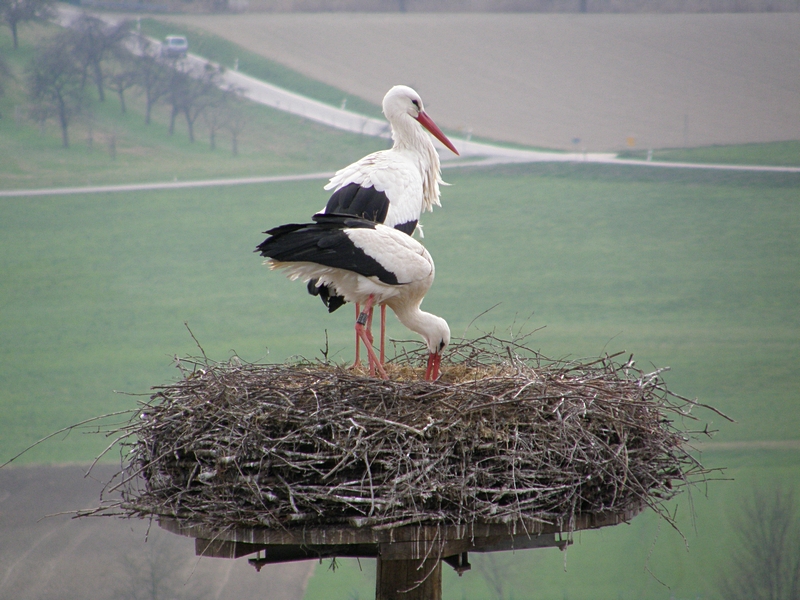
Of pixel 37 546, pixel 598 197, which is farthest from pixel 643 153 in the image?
pixel 37 546

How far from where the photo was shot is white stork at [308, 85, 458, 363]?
327 cm

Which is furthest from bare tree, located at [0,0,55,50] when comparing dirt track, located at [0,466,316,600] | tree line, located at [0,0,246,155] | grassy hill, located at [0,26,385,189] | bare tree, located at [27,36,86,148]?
dirt track, located at [0,466,316,600]

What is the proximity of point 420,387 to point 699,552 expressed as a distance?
24.1ft

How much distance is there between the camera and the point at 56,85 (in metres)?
12.9

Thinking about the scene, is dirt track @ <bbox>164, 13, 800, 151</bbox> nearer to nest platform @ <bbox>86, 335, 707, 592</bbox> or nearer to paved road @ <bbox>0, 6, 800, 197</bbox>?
paved road @ <bbox>0, 6, 800, 197</bbox>

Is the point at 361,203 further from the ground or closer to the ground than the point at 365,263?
further from the ground

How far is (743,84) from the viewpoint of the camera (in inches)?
513

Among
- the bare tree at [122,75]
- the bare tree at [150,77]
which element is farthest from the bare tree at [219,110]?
the bare tree at [122,75]

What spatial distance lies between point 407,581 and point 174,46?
1395 cm

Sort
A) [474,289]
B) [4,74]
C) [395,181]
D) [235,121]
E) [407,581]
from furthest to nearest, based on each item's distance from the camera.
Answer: [235,121] → [474,289] → [4,74] → [395,181] → [407,581]

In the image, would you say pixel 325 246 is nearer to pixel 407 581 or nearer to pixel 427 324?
pixel 427 324

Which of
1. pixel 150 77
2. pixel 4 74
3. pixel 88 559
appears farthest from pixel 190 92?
pixel 88 559

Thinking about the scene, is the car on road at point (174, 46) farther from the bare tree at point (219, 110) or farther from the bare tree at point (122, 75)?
the bare tree at point (219, 110)

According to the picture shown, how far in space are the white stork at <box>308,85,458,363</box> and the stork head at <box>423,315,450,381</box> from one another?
32 centimetres
